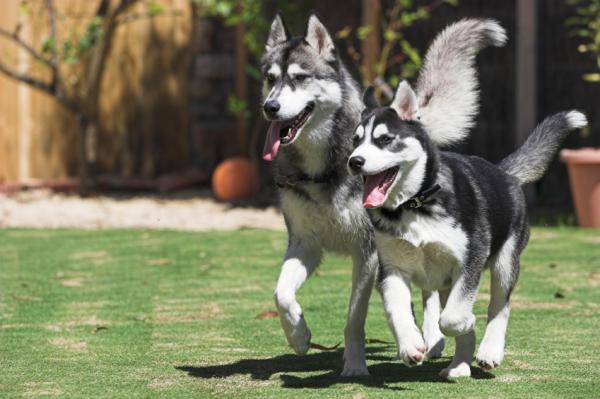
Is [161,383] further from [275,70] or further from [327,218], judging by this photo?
[275,70]

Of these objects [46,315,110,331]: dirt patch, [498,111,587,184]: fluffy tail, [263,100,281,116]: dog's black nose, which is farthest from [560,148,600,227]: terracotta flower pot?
[263,100,281,116]: dog's black nose

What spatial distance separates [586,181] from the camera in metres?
10.6

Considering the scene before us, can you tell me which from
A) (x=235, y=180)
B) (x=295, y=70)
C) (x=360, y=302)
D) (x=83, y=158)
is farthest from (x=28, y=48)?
(x=360, y=302)

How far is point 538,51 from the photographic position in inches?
490

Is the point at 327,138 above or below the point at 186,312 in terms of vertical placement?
above

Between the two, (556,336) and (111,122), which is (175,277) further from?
(111,122)

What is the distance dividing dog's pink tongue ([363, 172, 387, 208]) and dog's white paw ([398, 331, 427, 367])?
0.54 meters

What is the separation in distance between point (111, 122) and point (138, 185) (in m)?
0.82

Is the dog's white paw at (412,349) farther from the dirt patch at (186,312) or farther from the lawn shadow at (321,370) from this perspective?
the dirt patch at (186,312)

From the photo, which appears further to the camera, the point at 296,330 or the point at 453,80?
the point at 453,80

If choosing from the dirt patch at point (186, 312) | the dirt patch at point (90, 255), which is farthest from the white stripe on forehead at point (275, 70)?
the dirt patch at point (90, 255)

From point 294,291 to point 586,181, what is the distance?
5.70m

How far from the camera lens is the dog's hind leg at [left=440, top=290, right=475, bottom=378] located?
5.33 m

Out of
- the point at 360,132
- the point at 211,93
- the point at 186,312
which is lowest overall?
the point at 186,312
